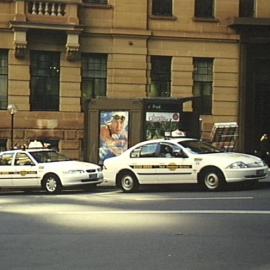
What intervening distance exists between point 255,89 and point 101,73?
282 inches

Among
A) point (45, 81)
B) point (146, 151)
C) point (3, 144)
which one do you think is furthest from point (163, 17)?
point (146, 151)

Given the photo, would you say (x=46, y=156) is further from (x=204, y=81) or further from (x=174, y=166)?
(x=204, y=81)

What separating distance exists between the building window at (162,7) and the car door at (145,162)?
12518 millimetres

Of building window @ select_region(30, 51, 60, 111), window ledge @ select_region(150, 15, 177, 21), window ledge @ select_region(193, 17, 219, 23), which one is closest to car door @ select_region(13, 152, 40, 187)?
building window @ select_region(30, 51, 60, 111)

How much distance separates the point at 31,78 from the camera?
94.8 feet

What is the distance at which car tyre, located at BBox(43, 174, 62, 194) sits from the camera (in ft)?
63.7

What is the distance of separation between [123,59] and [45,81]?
11.7 feet

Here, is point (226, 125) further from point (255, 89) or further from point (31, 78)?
point (31, 78)

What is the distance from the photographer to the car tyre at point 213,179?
17859mm

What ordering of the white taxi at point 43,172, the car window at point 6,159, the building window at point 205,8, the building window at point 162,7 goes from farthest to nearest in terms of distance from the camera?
the building window at point 205,8 → the building window at point 162,7 → the car window at point 6,159 → the white taxi at point 43,172

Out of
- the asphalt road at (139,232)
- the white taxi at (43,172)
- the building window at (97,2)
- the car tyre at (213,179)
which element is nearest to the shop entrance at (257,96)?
the building window at (97,2)

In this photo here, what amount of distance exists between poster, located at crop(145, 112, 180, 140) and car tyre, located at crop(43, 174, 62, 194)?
18.4 feet

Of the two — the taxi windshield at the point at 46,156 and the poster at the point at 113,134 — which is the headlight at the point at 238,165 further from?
the poster at the point at 113,134

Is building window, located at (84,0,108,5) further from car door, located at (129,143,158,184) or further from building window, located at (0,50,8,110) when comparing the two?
car door, located at (129,143,158,184)
